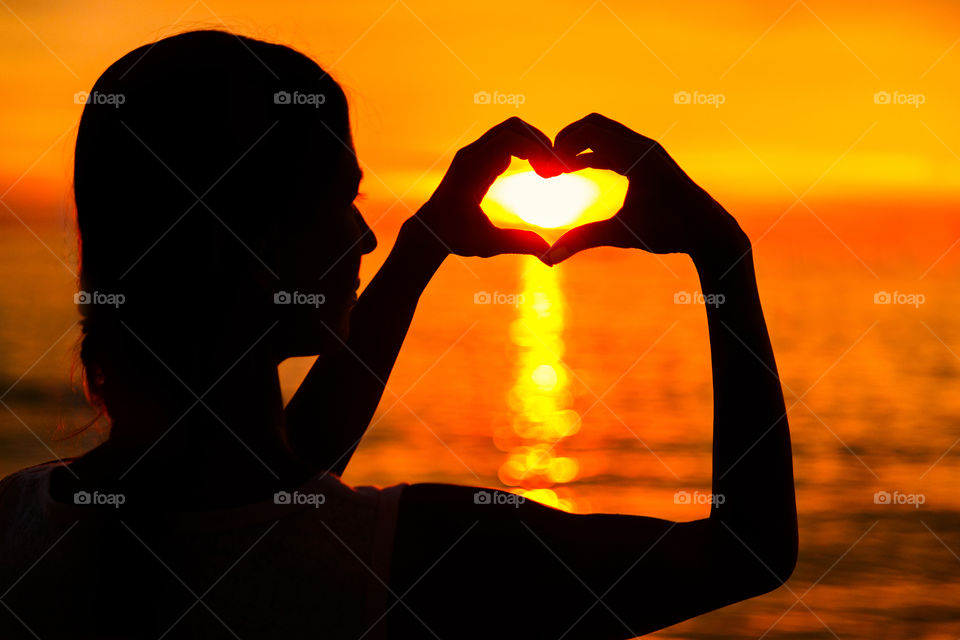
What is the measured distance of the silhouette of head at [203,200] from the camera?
79 cm

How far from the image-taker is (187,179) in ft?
2.58

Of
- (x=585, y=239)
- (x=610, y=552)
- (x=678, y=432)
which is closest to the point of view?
(x=610, y=552)

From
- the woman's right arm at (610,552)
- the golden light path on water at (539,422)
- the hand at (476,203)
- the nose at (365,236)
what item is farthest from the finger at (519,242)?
the golden light path on water at (539,422)

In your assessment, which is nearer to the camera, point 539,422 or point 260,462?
point 260,462

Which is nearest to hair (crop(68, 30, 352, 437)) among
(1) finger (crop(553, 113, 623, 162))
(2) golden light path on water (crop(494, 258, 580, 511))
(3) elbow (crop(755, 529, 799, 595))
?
(1) finger (crop(553, 113, 623, 162))

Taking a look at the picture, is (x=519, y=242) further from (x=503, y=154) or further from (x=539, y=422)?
(x=539, y=422)

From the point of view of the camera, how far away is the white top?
0.76m

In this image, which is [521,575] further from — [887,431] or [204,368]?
[887,431]

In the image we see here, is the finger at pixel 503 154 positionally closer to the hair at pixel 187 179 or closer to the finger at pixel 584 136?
the finger at pixel 584 136

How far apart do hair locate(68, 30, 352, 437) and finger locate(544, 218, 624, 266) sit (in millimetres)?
236

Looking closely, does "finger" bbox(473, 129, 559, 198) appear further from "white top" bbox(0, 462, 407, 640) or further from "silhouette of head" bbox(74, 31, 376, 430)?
"white top" bbox(0, 462, 407, 640)

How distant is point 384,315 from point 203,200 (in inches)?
15.1

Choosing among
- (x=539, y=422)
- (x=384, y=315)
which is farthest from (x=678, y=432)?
(x=384, y=315)

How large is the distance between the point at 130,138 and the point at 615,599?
1.67 ft
